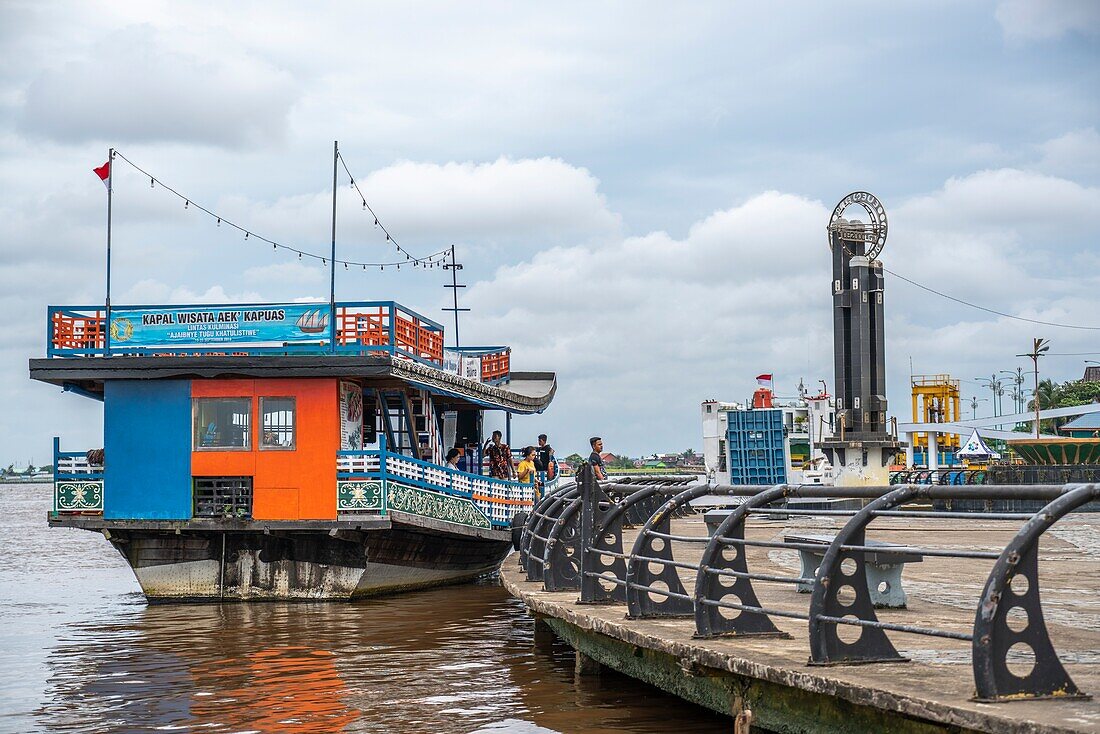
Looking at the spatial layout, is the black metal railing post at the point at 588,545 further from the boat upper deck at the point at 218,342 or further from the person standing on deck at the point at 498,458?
the person standing on deck at the point at 498,458

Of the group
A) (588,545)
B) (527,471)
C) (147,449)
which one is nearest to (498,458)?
(527,471)

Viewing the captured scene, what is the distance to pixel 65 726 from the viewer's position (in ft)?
31.1

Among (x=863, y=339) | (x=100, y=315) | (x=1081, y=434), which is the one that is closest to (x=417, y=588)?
(x=100, y=315)

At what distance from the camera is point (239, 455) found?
1741 centimetres

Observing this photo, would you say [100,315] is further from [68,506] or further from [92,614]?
[92,614]

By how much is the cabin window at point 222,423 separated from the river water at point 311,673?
228cm

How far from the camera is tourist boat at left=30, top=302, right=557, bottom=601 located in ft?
56.2

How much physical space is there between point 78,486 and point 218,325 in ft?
9.89

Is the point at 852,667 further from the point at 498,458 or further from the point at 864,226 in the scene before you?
the point at 864,226

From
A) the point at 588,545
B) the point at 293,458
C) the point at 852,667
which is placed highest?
Answer: the point at 293,458

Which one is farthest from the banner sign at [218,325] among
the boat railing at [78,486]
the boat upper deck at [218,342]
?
the boat railing at [78,486]

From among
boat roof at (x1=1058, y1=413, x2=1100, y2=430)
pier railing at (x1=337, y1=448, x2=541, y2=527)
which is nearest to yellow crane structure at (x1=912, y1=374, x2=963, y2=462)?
boat roof at (x1=1058, y1=413, x2=1100, y2=430)

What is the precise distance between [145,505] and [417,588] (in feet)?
14.2

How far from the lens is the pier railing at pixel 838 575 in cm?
533
